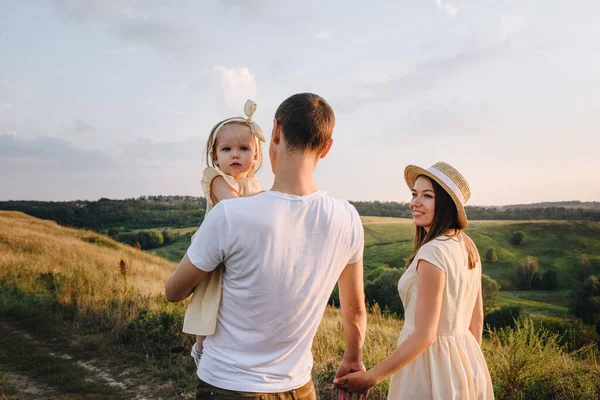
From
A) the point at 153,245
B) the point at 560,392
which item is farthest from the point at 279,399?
the point at 153,245

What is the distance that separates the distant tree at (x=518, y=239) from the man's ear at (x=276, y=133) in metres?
41.2

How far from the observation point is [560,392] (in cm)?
453

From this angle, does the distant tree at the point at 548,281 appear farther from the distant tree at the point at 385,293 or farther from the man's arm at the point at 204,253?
the man's arm at the point at 204,253

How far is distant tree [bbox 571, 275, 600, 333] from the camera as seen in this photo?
24.6m

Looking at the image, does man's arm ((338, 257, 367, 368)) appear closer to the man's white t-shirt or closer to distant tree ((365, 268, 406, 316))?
the man's white t-shirt

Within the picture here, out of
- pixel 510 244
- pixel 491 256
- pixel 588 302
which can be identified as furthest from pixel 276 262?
pixel 510 244

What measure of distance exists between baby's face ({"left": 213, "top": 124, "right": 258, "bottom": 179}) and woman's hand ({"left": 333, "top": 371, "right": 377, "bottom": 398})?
A: 1.24 meters

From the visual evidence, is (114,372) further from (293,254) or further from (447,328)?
(293,254)

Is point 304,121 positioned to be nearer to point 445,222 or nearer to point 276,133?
point 276,133

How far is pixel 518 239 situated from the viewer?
3884cm

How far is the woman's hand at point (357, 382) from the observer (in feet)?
6.46

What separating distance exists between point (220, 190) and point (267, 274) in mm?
882

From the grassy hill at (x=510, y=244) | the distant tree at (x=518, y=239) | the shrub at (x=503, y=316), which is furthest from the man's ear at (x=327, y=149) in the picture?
the distant tree at (x=518, y=239)

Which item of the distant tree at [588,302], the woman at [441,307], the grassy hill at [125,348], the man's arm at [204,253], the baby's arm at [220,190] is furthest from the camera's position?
the distant tree at [588,302]
